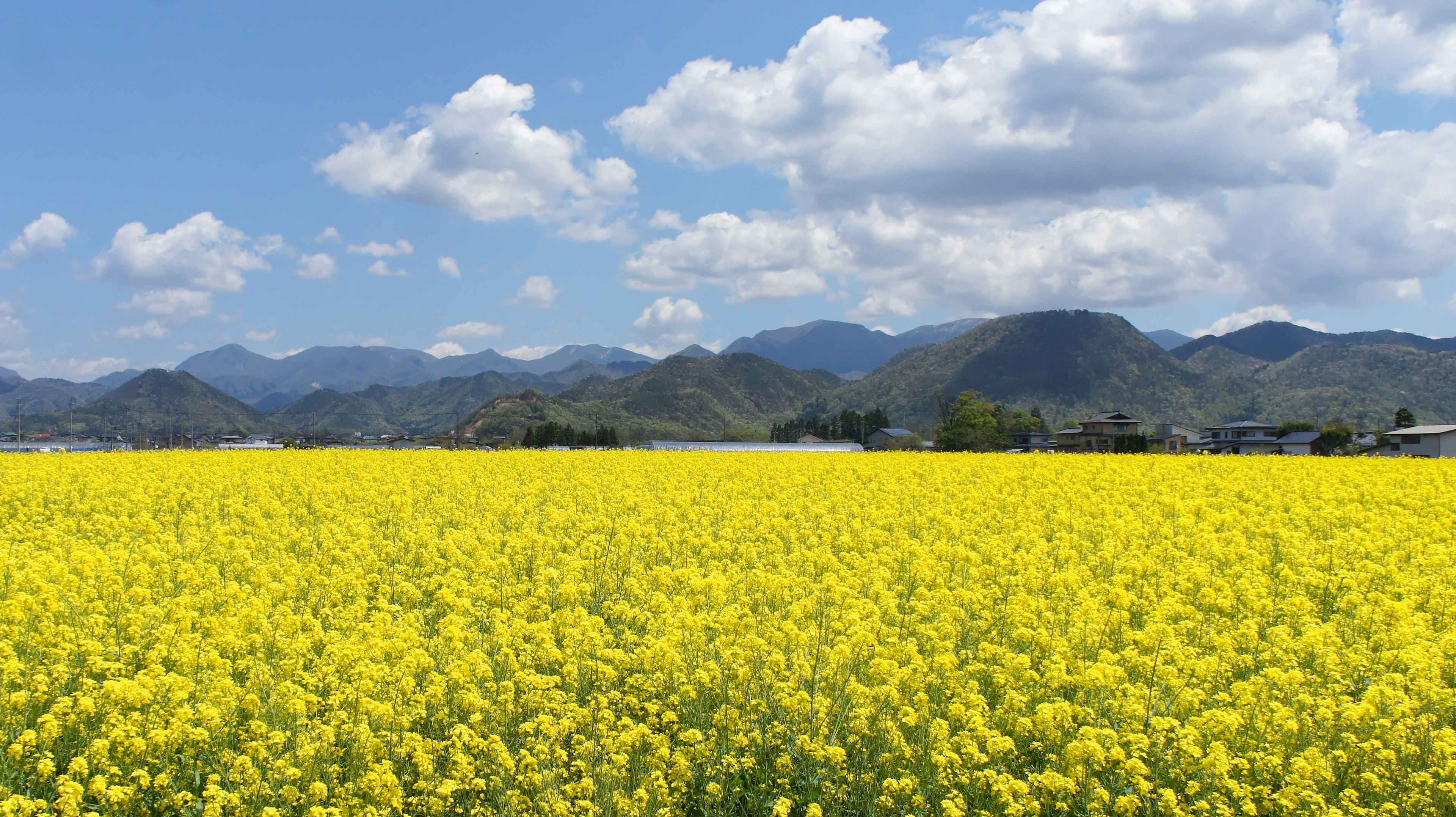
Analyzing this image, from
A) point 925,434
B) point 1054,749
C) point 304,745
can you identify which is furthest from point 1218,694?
point 925,434

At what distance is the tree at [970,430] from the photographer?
79938 millimetres

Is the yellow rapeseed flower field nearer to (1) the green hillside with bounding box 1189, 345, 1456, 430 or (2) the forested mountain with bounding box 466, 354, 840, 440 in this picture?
(2) the forested mountain with bounding box 466, 354, 840, 440

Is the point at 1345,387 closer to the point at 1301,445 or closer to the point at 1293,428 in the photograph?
the point at 1293,428

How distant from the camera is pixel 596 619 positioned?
24.5 feet

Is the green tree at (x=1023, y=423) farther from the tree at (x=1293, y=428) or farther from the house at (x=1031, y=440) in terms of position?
the tree at (x=1293, y=428)

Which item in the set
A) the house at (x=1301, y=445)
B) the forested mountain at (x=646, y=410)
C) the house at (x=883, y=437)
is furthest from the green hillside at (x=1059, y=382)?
the house at (x=1301, y=445)

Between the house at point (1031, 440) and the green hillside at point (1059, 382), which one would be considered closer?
the house at point (1031, 440)

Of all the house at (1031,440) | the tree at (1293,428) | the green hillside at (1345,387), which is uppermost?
the green hillside at (1345,387)

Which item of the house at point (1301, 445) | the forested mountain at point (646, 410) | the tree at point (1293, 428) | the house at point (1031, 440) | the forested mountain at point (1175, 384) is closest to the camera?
the house at point (1301, 445)

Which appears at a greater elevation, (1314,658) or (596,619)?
(596,619)

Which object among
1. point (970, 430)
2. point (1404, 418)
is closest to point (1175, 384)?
point (1404, 418)

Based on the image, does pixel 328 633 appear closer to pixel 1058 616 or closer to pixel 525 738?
pixel 525 738

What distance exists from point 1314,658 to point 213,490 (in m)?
20.8

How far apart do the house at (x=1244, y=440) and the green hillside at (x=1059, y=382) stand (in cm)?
6708
